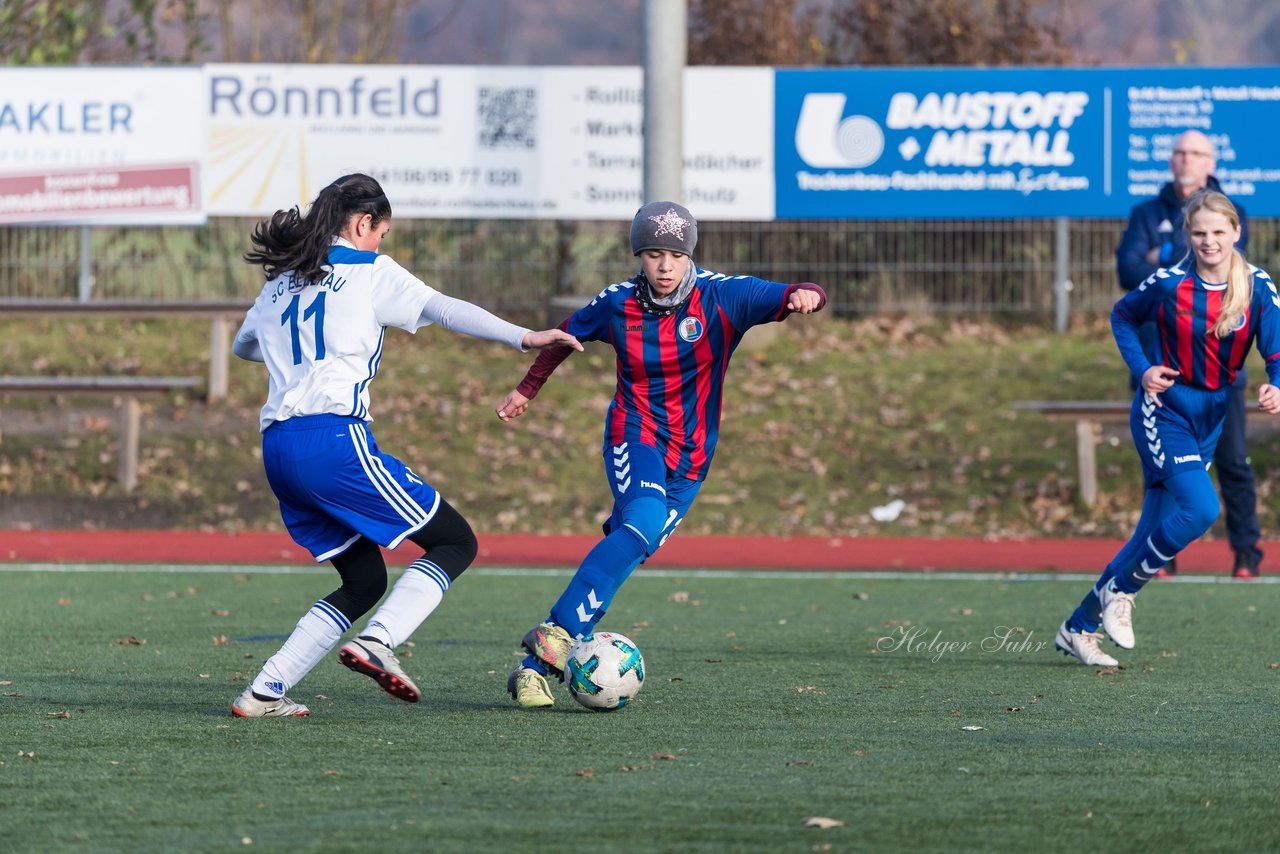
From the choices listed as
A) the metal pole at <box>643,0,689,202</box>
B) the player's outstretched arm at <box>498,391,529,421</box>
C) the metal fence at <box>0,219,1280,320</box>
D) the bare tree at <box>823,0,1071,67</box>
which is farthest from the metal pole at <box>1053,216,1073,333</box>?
the player's outstretched arm at <box>498,391,529,421</box>

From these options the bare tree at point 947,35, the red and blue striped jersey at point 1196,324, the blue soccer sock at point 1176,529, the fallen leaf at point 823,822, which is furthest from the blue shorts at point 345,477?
the bare tree at point 947,35

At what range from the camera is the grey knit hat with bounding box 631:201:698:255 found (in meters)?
6.04

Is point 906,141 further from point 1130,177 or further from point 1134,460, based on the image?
point 1134,460

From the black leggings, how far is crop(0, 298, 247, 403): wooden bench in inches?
→ 380

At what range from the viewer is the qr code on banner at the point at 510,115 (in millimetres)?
16625

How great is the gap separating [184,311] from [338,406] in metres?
10.2

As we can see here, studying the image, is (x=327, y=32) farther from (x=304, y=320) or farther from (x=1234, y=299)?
(x=304, y=320)

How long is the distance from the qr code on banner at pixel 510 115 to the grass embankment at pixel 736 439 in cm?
205

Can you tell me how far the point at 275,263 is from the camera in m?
5.66

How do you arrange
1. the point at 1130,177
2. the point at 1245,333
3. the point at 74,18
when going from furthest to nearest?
the point at 74,18
the point at 1130,177
the point at 1245,333

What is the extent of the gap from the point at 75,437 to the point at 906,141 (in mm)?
7701

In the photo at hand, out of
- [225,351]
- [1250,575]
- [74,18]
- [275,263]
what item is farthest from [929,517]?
[74,18]

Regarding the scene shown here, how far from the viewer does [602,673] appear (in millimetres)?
5785

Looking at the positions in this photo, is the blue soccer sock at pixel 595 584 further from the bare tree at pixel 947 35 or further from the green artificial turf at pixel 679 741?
the bare tree at pixel 947 35
